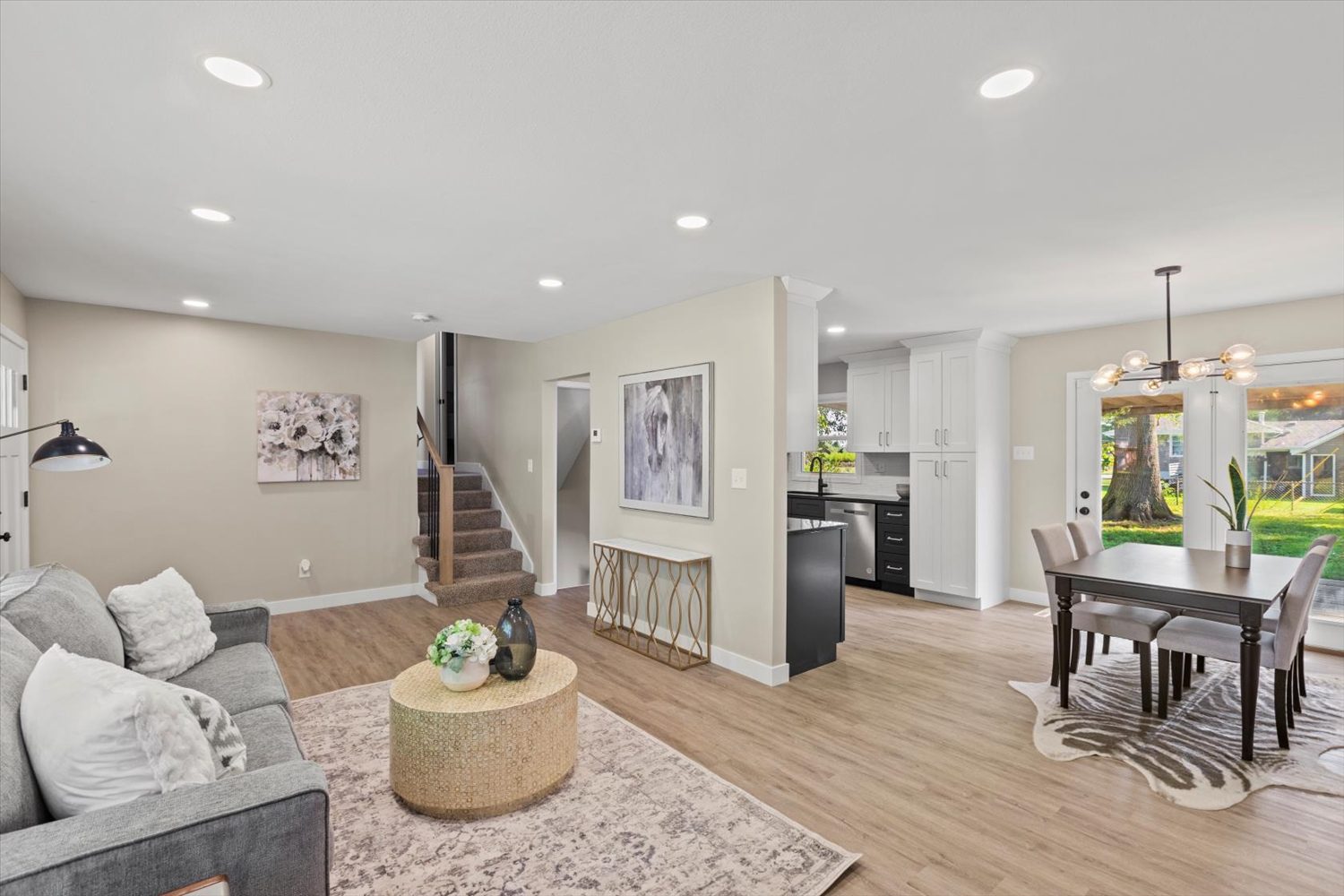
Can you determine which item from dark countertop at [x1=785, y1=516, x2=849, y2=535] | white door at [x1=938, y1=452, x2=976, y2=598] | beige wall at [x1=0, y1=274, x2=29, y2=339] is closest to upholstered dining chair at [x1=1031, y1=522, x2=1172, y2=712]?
dark countertop at [x1=785, y1=516, x2=849, y2=535]

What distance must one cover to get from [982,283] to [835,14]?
2.82m

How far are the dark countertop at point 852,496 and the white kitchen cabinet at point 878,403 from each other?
0.47 m

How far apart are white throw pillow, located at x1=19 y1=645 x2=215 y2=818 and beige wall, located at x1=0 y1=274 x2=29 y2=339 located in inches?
138

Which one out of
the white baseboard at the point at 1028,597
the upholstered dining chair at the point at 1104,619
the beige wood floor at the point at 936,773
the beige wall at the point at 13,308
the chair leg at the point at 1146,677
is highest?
the beige wall at the point at 13,308

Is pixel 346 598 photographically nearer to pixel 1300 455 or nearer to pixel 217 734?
pixel 217 734

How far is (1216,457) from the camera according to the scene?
4.66 metres

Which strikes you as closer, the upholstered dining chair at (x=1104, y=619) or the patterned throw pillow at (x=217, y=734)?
the patterned throw pillow at (x=217, y=734)

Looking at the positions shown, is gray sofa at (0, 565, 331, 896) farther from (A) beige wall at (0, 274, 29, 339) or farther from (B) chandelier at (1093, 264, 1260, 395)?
(B) chandelier at (1093, 264, 1260, 395)

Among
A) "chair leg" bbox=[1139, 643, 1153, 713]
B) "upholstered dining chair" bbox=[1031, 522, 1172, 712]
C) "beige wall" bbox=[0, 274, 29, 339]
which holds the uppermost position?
"beige wall" bbox=[0, 274, 29, 339]

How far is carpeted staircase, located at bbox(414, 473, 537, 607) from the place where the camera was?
220 inches

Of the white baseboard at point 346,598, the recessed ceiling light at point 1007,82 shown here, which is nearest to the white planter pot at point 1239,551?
the recessed ceiling light at point 1007,82

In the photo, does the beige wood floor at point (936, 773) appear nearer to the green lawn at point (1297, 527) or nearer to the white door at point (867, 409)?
the green lawn at point (1297, 527)

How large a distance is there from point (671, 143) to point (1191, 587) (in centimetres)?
301

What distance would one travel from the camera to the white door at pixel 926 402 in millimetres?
5703
